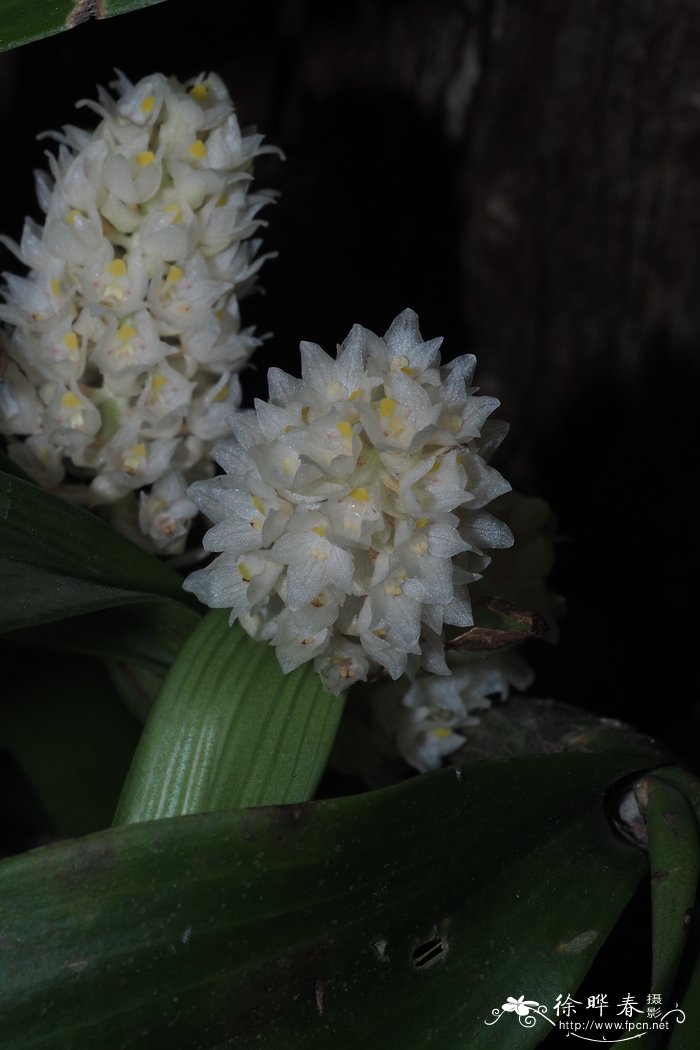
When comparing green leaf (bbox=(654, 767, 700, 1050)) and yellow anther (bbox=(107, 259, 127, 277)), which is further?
yellow anther (bbox=(107, 259, 127, 277))

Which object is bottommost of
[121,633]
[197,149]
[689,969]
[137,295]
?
[689,969]

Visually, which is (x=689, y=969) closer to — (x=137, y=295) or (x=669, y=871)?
(x=669, y=871)

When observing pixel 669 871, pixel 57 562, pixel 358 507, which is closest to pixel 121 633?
pixel 57 562

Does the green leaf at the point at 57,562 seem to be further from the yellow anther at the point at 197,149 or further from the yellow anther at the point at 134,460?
the yellow anther at the point at 197,149

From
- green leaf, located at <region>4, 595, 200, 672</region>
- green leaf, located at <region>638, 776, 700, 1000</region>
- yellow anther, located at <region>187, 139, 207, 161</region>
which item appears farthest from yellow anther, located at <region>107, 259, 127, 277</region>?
green leaf, located at <region>638, 776, 700, 1000</region>

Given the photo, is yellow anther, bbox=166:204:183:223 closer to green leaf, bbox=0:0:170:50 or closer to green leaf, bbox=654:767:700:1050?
green leaf, bbox=0:0:170:50

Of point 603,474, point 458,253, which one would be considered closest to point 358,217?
point 458,253

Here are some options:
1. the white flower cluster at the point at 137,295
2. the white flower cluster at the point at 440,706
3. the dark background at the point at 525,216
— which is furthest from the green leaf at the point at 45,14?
the dark background at the point at 525,216
